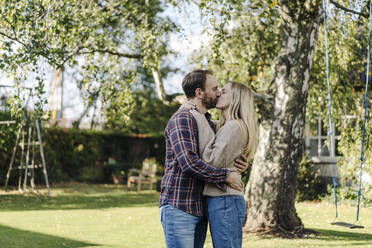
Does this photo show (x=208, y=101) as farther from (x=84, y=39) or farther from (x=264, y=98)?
(x=84, y=39)

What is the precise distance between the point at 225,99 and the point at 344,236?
625 centimetres

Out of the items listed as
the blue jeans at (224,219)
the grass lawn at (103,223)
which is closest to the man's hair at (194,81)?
the blue jeans at (224,219)

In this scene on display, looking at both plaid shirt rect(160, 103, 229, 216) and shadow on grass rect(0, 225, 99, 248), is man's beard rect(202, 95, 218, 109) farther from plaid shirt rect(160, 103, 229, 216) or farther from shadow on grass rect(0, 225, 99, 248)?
shadow on grass rect(0, 225, 99, 248)

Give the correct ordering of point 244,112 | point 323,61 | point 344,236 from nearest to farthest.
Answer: point 244,112 < point 344,236 < point 323,61

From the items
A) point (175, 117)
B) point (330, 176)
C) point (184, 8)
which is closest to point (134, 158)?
point (330, 176)

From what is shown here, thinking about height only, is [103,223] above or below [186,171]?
below

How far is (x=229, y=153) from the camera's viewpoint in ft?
10.3

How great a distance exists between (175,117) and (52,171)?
15.9m

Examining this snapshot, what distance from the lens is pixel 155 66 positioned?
948cm

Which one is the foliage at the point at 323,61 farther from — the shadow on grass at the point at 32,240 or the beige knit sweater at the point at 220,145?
the beige knit sweater at the point at 220,145

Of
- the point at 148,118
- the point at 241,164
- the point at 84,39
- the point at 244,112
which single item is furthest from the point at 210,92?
the point at 148,118

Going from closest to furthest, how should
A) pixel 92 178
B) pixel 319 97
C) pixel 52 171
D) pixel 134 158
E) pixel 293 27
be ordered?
1. pixel 293 27
2. pixel 319 97
3. pixel 52 171
4. pixel 92 178
5. pixel 134 158

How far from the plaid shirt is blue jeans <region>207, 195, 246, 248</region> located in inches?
3.3

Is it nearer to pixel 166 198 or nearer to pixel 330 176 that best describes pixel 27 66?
pixel 166 198
